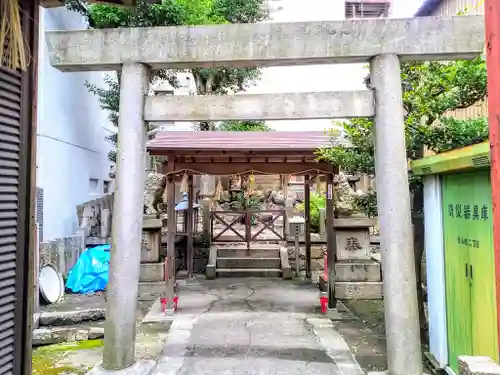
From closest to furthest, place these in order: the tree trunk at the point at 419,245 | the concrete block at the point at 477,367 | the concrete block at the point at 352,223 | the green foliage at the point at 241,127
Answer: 1. the concrete block at the point at 477,367
2. the tree trunk at the point at 419,245
3. the concrete block at the point at 352,223
4. the green foliage at the point at 241,127

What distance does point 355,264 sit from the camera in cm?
1055

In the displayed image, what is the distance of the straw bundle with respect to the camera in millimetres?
2811

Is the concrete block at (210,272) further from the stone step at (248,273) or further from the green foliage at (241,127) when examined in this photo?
the green foliage at (241,127)

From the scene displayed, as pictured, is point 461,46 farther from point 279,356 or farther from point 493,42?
point 279,356

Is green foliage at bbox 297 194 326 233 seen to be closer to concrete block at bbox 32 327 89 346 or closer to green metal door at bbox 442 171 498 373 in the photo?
concrete block at bbox 32 327 89 346

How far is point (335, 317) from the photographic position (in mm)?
8383

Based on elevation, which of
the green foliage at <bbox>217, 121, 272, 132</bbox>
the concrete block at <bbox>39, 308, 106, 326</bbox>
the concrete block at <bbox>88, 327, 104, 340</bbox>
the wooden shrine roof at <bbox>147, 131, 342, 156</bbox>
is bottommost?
the concrete block at <bbox>88, 327, 104, 340</bbox>

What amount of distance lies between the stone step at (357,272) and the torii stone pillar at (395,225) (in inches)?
237

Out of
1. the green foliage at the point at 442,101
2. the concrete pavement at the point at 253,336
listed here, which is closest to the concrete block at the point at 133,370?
the concrete pavement at the point at 253,336

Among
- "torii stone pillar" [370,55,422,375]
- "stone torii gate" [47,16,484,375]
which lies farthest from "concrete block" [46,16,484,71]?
"torii stone pillar" [370,55,422,375]

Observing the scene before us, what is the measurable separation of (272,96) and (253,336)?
4331 millimetres

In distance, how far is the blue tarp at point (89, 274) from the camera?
10.8 m

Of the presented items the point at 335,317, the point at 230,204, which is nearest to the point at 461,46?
the point at 335,317

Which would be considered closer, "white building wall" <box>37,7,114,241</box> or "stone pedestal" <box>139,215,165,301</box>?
"stone pedestal" <box>139,215,165,301</box>
